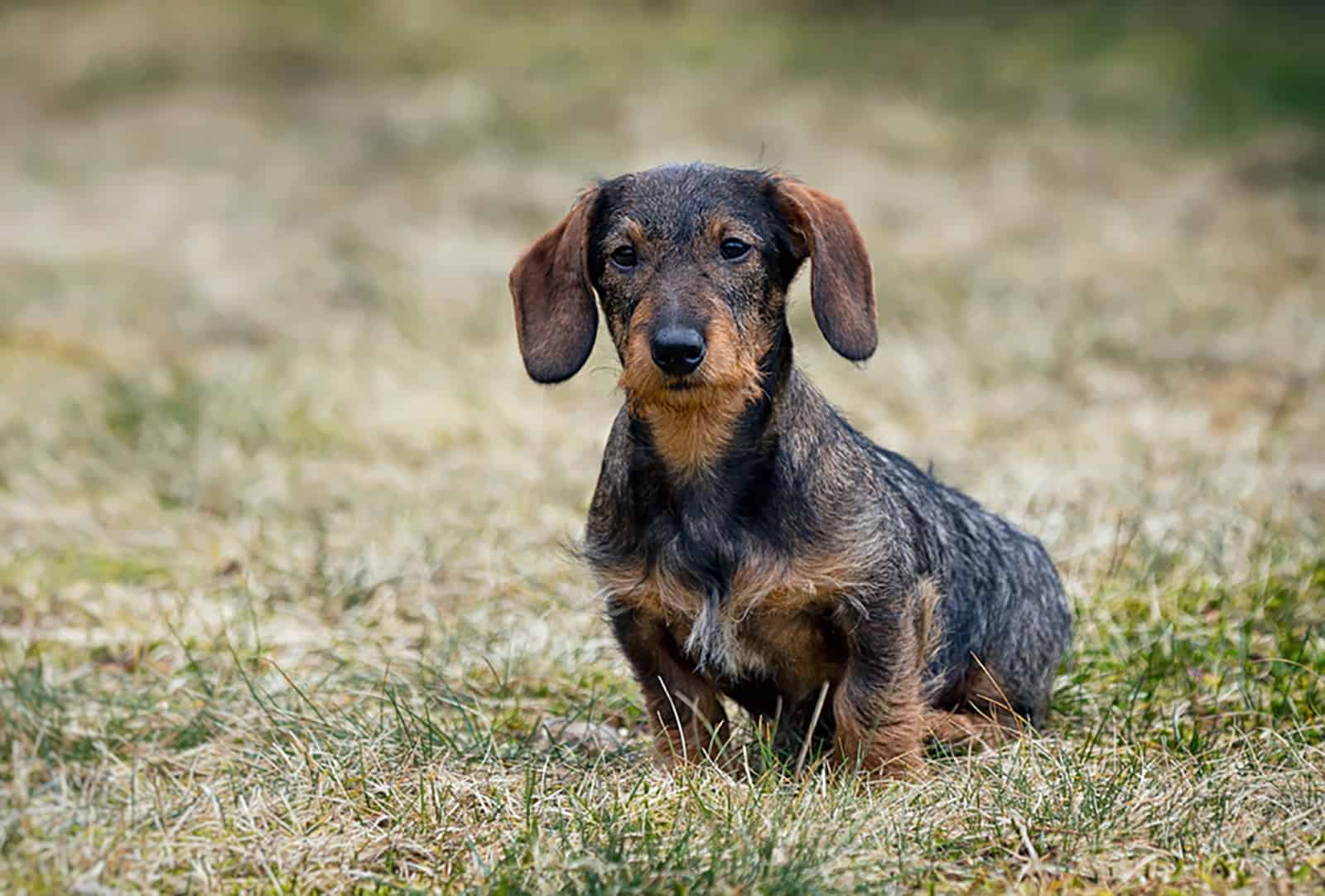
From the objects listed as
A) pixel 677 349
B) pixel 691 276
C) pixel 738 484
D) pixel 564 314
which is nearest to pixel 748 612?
pixel 738 484

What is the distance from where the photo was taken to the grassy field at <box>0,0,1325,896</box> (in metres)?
4.36

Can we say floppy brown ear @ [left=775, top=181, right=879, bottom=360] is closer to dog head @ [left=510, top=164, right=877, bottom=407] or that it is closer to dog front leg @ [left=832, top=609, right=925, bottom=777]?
dog head @ [left=510, top=164, right=877, bottom=407]

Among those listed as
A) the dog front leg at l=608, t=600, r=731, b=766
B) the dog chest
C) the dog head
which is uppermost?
the dog head

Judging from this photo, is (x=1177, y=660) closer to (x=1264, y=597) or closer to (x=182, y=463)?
(x=1264, y=597)

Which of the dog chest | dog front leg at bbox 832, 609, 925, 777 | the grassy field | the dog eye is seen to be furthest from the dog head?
the grassy field

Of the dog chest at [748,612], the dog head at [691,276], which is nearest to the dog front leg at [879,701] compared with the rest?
the dog chest at [748,612]

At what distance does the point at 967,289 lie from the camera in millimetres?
12859

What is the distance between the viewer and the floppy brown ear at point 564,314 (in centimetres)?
509

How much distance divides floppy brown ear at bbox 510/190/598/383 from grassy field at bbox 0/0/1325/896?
1.20 metres

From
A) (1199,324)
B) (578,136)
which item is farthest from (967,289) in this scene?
(578,136)

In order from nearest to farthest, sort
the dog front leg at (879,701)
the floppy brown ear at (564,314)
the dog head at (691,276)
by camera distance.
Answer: the dog head at (691,276) < the dog front leg at (879,701) < the floppy brown ear at (564,314)

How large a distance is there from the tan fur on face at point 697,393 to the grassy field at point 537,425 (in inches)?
38.7

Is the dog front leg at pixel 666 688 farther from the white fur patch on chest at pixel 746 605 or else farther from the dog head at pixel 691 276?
the dog head at pixel 691 276

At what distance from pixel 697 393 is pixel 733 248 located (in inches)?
20.7
